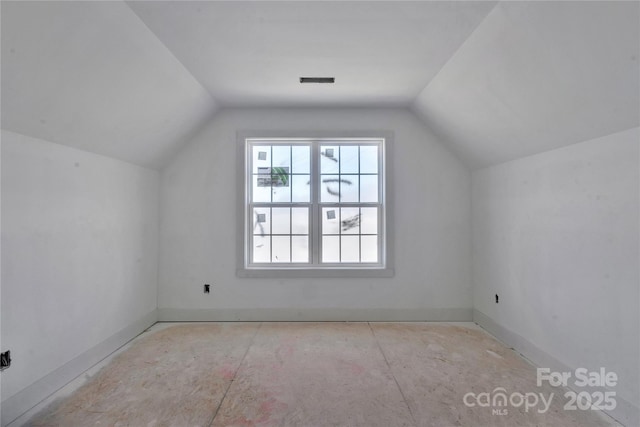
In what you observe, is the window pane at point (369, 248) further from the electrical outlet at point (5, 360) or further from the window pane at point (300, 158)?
the electrical outlet at point (5, 360)

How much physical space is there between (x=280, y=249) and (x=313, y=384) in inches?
71.9

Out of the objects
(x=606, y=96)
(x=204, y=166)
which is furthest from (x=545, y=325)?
(x=204, y=166)

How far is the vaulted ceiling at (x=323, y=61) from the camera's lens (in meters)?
1.69

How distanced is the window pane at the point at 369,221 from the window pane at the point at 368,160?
0.51 meters

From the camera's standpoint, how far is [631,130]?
1.90 meters

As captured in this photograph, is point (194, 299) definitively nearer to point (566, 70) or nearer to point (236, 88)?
point (236, 88)

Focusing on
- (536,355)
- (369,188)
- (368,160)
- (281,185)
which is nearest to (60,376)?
(281,185)

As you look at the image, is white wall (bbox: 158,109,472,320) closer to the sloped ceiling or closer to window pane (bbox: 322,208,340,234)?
window pane (bbox: 322,208,340,234)

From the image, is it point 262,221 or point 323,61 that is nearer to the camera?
point 323,61

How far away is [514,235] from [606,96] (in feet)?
5.01

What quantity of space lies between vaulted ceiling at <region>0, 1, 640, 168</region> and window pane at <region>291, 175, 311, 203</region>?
3.65ft

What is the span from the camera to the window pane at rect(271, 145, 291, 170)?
395 centimetres

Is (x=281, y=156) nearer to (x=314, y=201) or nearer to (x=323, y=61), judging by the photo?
(x=314, y=201)

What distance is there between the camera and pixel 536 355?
8.85 ft
